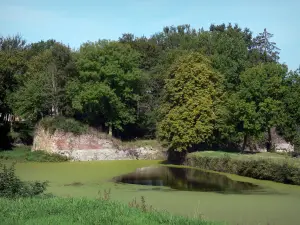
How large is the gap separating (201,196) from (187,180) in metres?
8.18

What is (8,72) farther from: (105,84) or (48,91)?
(105,84)

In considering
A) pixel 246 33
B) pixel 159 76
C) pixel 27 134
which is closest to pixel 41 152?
pixel 27 134

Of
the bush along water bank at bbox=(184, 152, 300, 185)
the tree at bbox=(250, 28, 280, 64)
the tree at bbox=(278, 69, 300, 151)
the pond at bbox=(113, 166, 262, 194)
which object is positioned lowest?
the pond at bbox=(113, 166, 262, 194)

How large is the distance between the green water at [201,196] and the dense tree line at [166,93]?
10015mm

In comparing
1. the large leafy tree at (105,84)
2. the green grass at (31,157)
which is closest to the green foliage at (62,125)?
the large leafy tree at (105,84)

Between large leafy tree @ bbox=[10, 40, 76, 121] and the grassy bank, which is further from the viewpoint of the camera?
large leafy tree @ bbox=[10, 40, 76, 121]

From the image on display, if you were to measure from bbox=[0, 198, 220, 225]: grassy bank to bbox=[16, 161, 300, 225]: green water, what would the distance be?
3.13 metres

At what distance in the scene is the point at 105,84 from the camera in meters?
46.5

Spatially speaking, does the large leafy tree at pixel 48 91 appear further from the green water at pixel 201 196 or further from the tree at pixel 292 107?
the tree at pixel 292 107

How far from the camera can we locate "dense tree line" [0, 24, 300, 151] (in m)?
38.6

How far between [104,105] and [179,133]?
11.9m

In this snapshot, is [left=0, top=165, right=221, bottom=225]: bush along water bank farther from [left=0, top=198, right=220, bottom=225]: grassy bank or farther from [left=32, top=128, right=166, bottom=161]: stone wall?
[left=32, top=128, right=166, bottom=161]: stone wall

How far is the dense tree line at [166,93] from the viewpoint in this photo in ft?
127

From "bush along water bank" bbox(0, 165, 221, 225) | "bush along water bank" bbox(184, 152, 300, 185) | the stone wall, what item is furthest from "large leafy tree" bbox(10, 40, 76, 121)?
"bush along water bank" bbox(0, 165, 221, 225)
